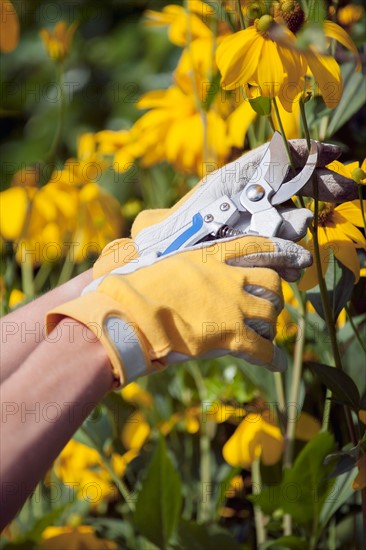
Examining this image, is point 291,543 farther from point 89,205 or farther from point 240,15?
point 89,205

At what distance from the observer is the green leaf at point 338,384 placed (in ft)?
2.36

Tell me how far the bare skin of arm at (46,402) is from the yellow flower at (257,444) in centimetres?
39

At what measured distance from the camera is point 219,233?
669mm

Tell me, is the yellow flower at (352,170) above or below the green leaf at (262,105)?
below

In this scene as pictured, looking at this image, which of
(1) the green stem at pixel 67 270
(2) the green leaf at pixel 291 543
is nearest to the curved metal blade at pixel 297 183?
(2) the green leaf at pixel 291 543

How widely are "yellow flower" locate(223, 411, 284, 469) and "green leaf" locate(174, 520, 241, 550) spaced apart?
0.07 metres

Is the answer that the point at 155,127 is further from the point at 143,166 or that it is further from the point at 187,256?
the point at 187,256

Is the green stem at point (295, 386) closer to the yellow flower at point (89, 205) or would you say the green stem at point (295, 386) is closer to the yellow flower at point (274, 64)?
the yellow flower at point (274, 64)

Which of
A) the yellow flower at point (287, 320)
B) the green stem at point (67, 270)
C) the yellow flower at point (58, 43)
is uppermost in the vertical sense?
the yellow flower at point (58, 43)

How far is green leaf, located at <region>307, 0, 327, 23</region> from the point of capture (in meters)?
0.71

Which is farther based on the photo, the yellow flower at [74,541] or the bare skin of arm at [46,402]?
the yellow flower at [74,541]

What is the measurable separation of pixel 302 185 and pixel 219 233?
0.06 meters

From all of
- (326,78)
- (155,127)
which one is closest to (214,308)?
(326,78)

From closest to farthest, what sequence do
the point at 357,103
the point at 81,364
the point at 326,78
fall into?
the point at 81,364, the point at 326,78, the point at 357,103
